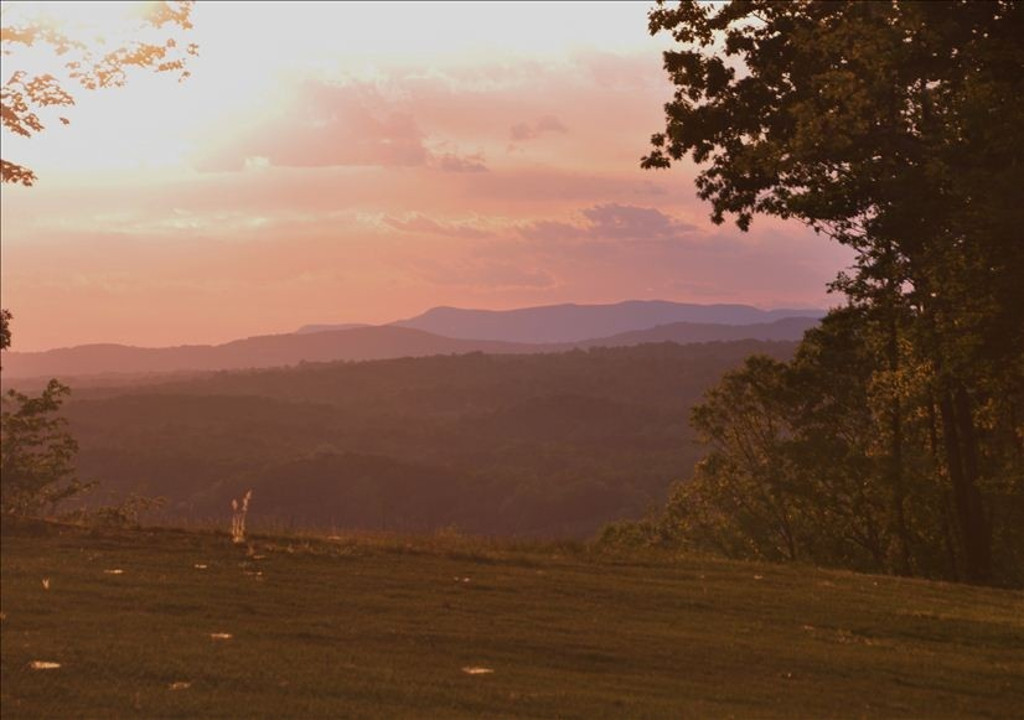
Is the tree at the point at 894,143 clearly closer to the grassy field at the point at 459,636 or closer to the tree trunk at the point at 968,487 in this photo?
the grassy field at the point at 459,636

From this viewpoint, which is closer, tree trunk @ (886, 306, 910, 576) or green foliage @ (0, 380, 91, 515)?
tree trunk @ (886, 306, 910, 576)

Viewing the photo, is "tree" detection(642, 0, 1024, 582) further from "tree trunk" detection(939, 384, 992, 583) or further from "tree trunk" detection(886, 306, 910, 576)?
"tree trunk" detection(886, 306, 910, 576)

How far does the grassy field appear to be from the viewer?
47.4 feet

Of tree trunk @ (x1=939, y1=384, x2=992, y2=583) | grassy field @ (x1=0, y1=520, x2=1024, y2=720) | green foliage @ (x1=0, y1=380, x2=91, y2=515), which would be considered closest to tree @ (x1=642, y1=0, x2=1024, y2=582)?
grassy field @ (x1=0, y1=520, x2=1024, y2=720)

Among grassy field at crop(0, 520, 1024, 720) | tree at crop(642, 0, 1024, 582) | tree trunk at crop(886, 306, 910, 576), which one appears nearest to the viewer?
grassy field at crop(0, 520, 1024, 720)

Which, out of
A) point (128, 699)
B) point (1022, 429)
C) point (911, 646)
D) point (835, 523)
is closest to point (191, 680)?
point (128, 699)

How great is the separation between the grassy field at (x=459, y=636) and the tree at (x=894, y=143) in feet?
21.4

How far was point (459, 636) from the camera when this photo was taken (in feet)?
62.2

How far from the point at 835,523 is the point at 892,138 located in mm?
34627

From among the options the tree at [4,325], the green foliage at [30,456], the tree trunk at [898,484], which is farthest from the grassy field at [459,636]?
the green foliage at [30,456]

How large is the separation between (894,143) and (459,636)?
13435mm

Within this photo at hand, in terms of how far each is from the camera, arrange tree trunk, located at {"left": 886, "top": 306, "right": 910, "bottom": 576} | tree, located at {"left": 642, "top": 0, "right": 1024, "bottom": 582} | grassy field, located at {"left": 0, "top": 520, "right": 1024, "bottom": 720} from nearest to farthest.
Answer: grassy field, located at {"left": 0, "top": 520, "right": 1024, "bottom": 720} < tree, located at {"left": 642, "top": 0, "right": 1024, "bottom": 582} < tree trunk, located at {"left": 886, "top": 306, "right": 910, "bottom": 576}

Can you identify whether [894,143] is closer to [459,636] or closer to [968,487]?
[459,636]

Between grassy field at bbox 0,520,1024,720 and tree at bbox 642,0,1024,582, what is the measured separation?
6524 mm
